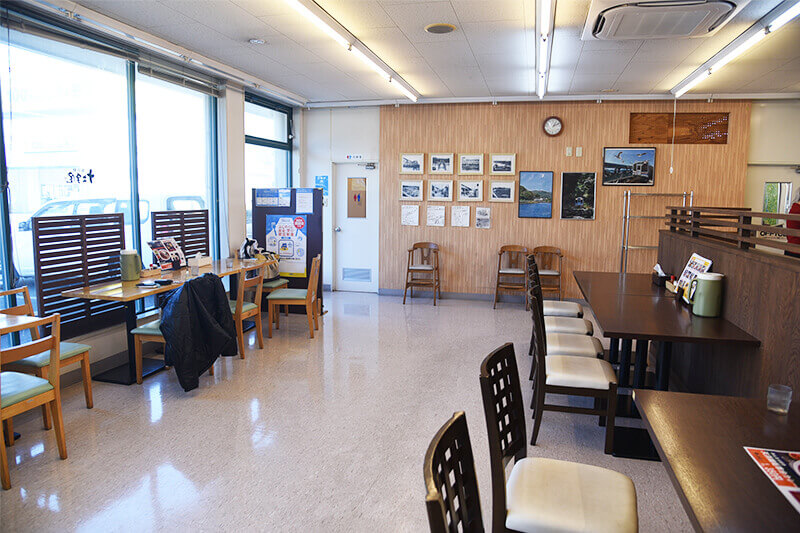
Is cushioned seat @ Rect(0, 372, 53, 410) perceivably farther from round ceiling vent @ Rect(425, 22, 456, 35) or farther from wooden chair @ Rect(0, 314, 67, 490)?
round ceiling vent @ Rect(425, 22, 456, 35)

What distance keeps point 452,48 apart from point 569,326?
2889mm

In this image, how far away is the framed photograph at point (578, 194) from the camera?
306 inches

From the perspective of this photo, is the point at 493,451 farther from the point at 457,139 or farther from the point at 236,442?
the point at 457,139

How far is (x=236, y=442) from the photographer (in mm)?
3471

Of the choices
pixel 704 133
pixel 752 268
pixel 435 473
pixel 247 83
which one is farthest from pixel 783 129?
pixel 435 473

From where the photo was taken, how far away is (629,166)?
7.61m

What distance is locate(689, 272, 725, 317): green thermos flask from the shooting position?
11.2 ft

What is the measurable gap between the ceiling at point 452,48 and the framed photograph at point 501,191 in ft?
4.31

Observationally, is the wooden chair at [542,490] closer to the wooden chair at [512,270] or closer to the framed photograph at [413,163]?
the wooden chair at [512,270]

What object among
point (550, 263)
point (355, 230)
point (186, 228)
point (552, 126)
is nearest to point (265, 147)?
point (355, 230)

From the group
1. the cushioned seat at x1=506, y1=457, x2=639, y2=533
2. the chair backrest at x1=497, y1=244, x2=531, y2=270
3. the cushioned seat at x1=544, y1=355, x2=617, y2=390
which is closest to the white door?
the chair backrest at x1=497, y1=244, x2=531, y2=270

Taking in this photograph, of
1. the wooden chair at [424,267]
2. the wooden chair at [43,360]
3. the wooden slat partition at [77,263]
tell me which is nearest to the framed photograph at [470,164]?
the wooden chair at [424,267]

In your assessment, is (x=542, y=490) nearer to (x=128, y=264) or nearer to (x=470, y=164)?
(x=128, y=264)

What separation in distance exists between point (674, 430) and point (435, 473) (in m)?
1.03
